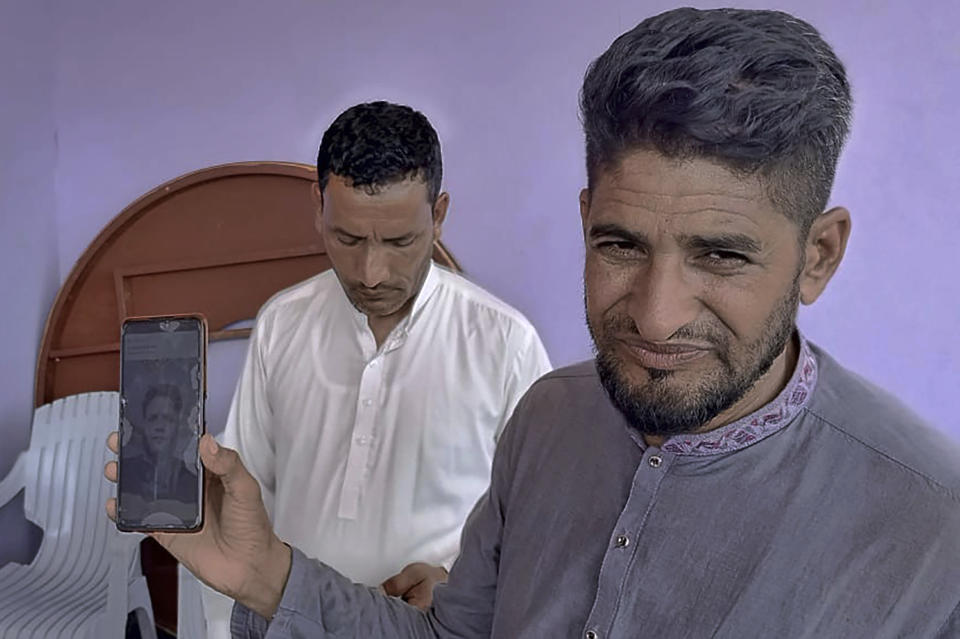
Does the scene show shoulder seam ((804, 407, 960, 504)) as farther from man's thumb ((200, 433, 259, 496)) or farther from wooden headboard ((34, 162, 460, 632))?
wooden headboard ((34, 162, 460, 632))

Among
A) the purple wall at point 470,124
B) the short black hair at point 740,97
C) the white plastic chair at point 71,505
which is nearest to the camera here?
the short black hair at point 740,97

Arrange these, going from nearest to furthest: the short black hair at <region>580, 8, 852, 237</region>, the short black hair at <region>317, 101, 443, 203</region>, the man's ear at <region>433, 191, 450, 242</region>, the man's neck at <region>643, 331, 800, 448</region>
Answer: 1. the short black hair at <region>580, 8, 852, 237</region>
2. the man's neck at <region>643, 331, 800, 448</region>
3. the short black hair at <region>317, 101, 443, 203</region>
4. the man's ear at <region>433, 191, 450, 242</region>

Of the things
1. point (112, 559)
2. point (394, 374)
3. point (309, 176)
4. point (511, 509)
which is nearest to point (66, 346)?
point (112, 559)

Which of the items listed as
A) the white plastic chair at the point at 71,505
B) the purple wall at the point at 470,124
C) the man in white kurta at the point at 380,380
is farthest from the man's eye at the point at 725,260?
the white plastic chair at the point at 71,505

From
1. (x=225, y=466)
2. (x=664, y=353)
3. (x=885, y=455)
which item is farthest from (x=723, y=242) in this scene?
(x=225, y=466)

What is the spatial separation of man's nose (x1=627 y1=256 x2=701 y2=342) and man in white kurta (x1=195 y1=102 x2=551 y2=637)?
0.89 m

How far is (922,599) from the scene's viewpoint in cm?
67

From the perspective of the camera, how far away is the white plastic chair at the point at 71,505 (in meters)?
2.41

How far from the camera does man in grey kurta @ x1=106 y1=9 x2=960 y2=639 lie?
69cm

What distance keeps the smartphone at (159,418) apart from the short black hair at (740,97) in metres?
0.55

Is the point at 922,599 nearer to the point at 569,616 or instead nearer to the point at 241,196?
the point at 569,616

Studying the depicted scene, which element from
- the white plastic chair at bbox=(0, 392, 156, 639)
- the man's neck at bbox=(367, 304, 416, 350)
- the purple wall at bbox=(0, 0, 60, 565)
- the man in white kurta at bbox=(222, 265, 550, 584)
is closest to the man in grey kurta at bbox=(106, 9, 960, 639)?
the man in white kurta at bbox=(222, 265, 550, 584)

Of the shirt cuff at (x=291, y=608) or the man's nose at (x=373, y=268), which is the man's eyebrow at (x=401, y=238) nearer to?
the man's nose at (x=373, y=268)

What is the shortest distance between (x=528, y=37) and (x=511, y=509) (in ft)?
5.43
